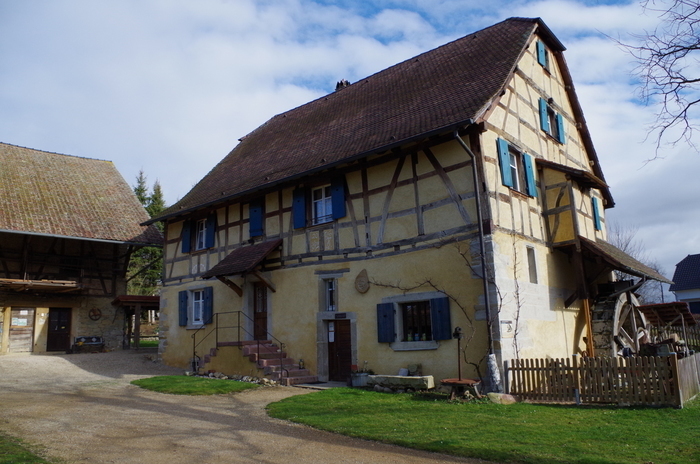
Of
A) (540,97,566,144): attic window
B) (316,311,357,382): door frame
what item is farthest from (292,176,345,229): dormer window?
(540,97,566,144): attic window

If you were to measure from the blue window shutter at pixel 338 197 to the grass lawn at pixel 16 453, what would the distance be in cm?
896

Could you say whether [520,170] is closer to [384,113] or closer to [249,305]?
[384,113]

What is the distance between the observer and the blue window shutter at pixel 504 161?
42.5 ft

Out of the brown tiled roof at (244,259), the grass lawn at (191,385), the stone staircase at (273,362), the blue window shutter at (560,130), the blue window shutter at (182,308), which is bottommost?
the grass lawn at (191,385)

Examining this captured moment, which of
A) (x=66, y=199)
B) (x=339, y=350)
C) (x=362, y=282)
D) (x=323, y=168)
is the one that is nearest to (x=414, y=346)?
(x=362, y=282)

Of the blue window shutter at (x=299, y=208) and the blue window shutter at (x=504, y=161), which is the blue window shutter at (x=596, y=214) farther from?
the blue window shutter at (x=299, y=208)

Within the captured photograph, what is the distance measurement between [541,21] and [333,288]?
941 centimetres

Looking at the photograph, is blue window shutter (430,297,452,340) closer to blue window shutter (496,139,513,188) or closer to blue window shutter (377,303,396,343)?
blue window shutter (377,303,396,343)

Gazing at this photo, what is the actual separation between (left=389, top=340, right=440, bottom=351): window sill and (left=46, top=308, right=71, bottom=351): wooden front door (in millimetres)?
16672

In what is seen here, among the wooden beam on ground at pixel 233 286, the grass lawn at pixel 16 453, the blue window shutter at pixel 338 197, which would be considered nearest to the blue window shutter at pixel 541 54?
the blue window shutter at pixel 338 197

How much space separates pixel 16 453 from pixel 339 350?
8.81m

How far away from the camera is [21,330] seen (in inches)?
878

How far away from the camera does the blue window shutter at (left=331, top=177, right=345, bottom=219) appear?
14.7m

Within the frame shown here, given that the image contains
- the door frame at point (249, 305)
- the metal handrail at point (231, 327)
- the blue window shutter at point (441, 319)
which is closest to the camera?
the blue window shutter at point (441, 319)
